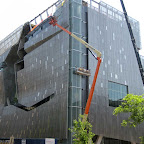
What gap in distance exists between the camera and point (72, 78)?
46219mm

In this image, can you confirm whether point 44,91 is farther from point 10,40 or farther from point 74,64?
point 10,40

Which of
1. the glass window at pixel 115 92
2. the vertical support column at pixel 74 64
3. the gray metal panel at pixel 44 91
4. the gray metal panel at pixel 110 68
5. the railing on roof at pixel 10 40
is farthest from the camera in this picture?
the railing on roof at pixel 10 40

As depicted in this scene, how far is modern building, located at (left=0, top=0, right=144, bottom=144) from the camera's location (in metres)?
46.3

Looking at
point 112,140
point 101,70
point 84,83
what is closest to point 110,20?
point 101,70

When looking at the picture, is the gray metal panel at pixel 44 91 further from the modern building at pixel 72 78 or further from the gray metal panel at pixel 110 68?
the gray metal panel at pixel 110 68

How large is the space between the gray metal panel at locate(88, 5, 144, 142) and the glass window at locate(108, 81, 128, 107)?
0.95 meters

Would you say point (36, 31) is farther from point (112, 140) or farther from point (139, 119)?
point (139, 119)

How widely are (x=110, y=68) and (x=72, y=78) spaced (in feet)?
30.5

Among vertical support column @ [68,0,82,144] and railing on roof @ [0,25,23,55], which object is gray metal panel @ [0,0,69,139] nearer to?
vertical support column @ [68,0,82,144]

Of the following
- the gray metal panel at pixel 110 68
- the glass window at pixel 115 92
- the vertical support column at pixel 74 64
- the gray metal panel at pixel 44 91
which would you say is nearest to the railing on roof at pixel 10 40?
the gray metal panel at pixel 44 91

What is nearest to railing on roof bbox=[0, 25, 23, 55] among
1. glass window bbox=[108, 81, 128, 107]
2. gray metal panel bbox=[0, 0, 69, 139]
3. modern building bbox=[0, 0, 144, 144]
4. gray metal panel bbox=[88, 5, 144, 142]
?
modern building bbox=[0, 0, 144, 144]

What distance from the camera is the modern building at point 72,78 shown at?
152ft

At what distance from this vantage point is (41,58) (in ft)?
177

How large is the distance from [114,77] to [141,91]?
8150mm
